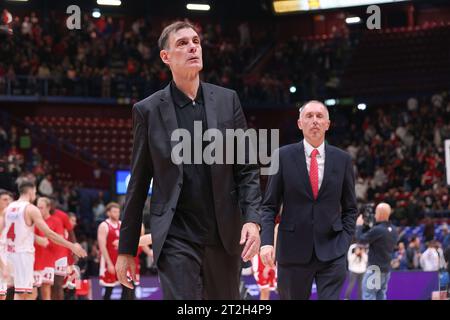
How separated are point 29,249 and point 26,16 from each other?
1958 cm

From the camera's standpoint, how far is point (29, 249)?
1173cm

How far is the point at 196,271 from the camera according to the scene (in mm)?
4715

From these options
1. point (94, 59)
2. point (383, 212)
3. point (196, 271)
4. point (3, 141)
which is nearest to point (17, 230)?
point (383, 212)

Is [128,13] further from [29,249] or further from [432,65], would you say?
[29,249]

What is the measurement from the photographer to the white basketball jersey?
4.64 m

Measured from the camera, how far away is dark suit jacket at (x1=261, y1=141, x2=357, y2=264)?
21.6 ft

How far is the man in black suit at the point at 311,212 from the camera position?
6.55 m

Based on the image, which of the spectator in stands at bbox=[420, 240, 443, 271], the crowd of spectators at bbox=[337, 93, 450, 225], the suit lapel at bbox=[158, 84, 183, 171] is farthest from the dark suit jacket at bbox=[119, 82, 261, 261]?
the crowd of spectators at bbox=[337, 93, 450, 225]

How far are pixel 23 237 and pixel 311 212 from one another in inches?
231

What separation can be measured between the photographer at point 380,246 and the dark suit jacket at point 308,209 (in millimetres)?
6302

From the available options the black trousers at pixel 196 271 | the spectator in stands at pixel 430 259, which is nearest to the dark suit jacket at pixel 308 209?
the black trousers at pixel 196 271

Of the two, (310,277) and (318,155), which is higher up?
(318,155)

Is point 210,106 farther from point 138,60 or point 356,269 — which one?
point 138,60
